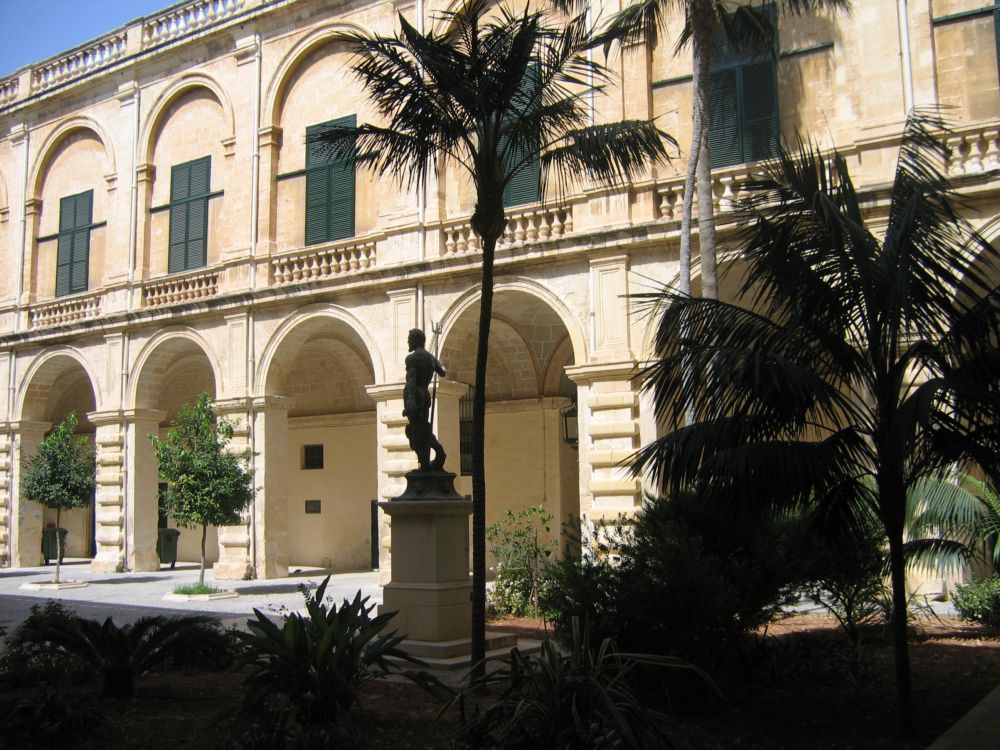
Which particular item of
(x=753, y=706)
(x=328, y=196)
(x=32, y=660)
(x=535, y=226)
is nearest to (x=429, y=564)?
(x=753, y=706)

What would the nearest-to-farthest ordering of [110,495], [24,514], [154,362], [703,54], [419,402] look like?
[419,402]
[703,54]
[110,495]
[154,362]
[24,514]

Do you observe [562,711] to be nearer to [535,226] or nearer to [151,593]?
[535,226]

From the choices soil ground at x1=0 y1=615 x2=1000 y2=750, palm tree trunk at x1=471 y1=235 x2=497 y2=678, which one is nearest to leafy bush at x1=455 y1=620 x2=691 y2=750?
soil ground at x1=0 y1=615 x2=1000 y2=750

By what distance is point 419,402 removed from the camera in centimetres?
1117

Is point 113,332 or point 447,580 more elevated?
point 113,332

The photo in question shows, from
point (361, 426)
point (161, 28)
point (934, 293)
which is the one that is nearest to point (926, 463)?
point (934, 293)

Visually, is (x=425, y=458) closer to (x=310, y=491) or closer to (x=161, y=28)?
(x=310, y=491)

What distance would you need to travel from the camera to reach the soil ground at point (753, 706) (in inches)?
273

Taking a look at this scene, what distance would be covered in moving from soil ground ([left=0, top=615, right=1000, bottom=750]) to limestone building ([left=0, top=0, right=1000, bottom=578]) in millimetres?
7236

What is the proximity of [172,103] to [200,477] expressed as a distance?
10.6m

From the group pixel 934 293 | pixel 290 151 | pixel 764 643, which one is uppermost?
pixel 290 151

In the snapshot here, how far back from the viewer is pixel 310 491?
2512 centimetres

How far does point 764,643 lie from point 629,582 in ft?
5.38

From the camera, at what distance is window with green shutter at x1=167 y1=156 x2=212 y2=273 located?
75.3 ft
